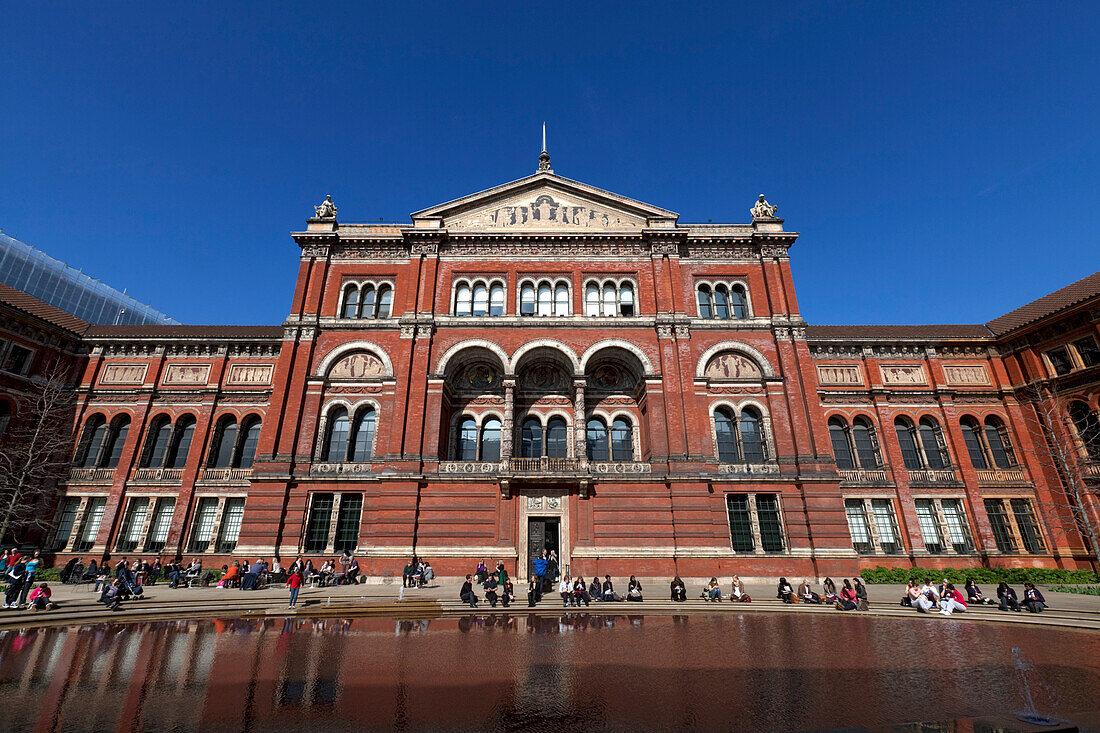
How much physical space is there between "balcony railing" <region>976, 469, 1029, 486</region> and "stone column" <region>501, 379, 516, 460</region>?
3029cm

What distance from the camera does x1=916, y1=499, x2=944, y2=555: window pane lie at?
28844mm

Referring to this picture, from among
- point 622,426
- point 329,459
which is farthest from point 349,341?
point 622,426

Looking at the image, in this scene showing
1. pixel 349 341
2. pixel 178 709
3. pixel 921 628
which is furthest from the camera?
pixel 349 341

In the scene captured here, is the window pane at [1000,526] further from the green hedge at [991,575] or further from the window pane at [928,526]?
the window pane at [928,526]

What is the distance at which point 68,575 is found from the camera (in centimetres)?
2397

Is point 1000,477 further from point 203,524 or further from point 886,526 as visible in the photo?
point 203,524

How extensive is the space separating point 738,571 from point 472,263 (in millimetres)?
23670

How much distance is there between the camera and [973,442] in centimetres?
3150

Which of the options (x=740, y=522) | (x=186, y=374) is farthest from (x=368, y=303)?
(x=740, y=522)

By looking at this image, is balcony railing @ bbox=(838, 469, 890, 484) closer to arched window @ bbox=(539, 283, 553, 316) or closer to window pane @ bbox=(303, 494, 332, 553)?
arched window @ bbox=(539, 283, 553, 316)

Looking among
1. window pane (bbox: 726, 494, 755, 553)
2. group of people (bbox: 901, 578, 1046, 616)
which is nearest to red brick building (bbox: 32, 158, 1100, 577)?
window pane (bbox: 726, 494, 755, 553)

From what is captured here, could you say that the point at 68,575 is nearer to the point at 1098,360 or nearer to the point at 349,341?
the point at 349,341

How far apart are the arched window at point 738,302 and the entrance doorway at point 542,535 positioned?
17.3m

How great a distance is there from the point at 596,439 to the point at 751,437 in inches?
364
